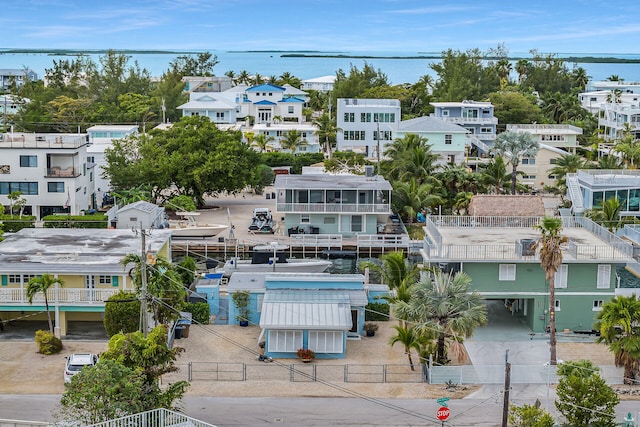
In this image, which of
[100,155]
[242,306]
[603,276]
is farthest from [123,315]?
[100,155]

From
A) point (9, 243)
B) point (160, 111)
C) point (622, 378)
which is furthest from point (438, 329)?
point (160, 111)

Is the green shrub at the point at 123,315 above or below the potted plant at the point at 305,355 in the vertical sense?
above

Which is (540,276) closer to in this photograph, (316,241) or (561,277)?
(561,277)

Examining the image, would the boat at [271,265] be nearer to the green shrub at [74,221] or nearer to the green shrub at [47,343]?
the green shrub at [74,221]

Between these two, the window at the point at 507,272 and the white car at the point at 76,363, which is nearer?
the white car at the point at 76,363

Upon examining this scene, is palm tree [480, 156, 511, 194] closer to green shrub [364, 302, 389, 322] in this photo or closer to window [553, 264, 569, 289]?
window [553, 264, 569, 289]

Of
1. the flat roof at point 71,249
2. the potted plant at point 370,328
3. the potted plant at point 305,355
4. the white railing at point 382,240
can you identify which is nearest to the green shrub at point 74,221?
the flat roof at point 71,249

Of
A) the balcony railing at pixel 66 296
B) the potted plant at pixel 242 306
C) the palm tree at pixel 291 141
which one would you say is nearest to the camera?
the balcony railing at pixel 66 296
